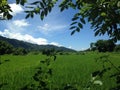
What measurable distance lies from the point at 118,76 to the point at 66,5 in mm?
984

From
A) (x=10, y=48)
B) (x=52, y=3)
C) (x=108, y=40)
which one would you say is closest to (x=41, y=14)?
(x=52, y=3)

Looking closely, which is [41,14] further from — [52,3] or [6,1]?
[6,1]

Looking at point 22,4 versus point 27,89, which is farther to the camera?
point 27,89

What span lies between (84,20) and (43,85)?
0.98 metres

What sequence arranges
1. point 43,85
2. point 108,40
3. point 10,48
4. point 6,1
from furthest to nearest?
point 10,48
point 43,85
point 6,1
point 108,40

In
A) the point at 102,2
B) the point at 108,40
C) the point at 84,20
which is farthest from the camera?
the point at 84,20

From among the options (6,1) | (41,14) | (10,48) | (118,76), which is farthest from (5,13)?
(10,48)

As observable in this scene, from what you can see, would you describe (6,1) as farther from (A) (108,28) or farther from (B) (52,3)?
(A) (108,28)

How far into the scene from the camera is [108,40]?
2.79m

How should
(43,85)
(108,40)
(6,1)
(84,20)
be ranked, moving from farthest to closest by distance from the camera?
(43,85), (6,1), (84,20), (108,40)

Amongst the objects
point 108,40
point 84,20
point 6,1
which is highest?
point 6,1

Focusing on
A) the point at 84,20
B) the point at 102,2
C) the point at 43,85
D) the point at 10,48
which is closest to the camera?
the point at 102,2

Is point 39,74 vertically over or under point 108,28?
under

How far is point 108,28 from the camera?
2.57 metres
